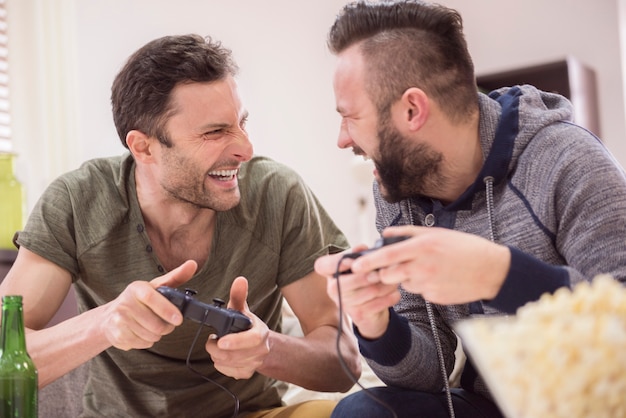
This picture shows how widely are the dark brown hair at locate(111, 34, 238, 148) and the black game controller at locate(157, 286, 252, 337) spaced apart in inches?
21.8

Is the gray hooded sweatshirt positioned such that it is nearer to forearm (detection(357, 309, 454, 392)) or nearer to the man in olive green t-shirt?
forearm (detection(357, 309, 454, 392))

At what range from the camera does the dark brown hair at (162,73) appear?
1.74 meters

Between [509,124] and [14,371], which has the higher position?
[509,124]

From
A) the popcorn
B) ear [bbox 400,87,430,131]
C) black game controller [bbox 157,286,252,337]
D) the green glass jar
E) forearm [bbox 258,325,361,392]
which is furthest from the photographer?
the green glass jar

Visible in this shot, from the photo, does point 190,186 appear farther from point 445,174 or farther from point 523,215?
point 523,215

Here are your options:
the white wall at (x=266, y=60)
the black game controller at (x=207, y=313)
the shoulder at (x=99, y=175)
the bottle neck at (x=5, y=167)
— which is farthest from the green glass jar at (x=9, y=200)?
the black game controller at (x=207, y=313)

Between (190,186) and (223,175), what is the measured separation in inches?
3.1

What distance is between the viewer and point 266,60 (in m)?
3.53

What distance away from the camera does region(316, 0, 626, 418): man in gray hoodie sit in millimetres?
1196

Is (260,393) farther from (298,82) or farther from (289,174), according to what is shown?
(298,82)

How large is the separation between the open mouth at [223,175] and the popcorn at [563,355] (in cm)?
113

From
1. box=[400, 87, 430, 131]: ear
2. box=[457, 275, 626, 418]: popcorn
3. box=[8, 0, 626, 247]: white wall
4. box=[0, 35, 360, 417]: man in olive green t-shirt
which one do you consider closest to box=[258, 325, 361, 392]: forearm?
box=[0, 35, 360, 417]: man in olive green t-shirt

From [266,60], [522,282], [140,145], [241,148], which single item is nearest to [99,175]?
[140,145]

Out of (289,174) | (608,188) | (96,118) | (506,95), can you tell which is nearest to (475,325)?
(608,188)
